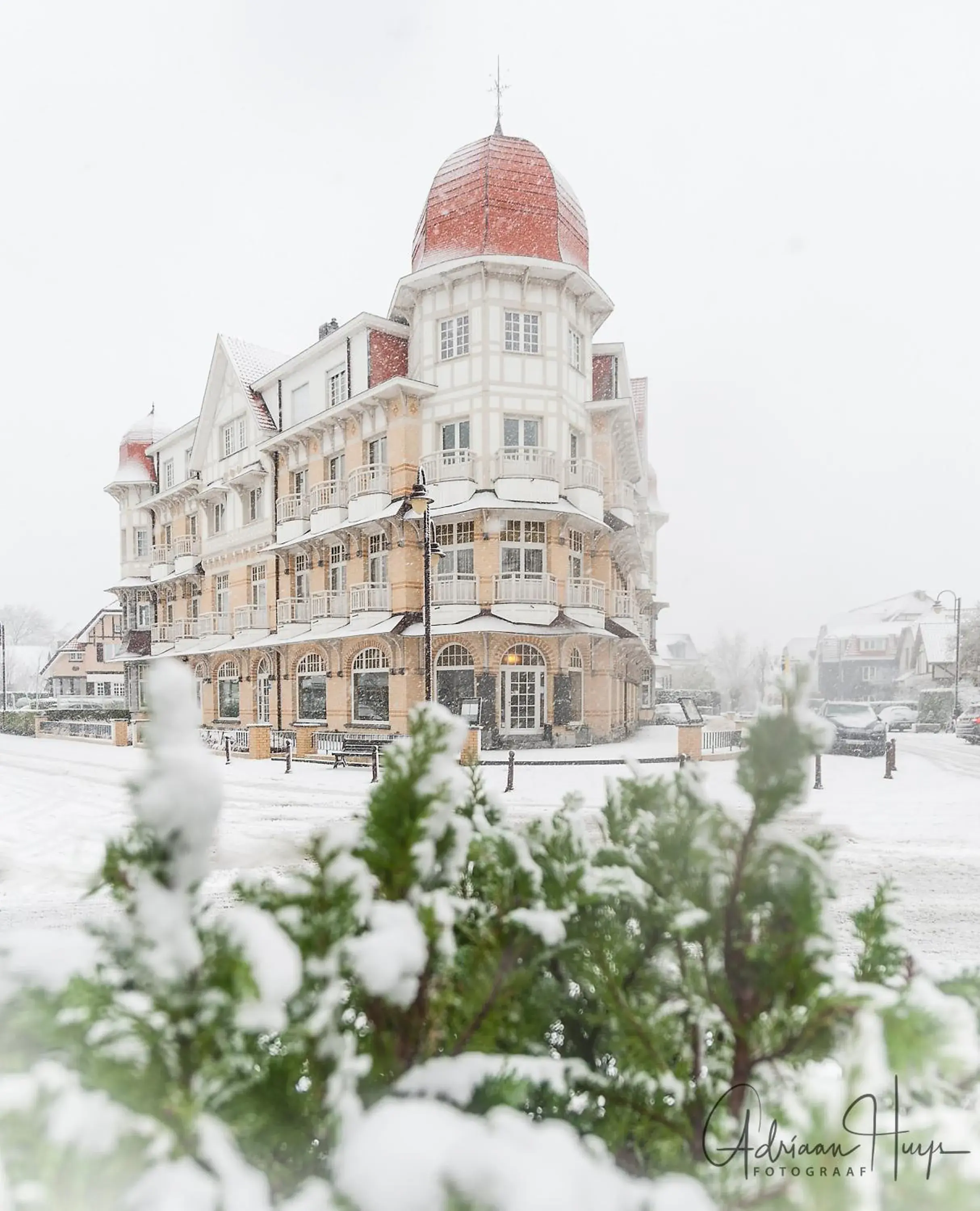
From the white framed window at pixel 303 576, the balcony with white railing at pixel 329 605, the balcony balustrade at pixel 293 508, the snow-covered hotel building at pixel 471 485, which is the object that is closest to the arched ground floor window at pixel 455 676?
the snow-covered hotel building at pixel 471 485

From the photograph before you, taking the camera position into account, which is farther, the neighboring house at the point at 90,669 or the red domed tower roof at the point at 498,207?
the neighboring house at the point at 90,669

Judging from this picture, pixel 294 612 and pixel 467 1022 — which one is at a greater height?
pixel 294 612

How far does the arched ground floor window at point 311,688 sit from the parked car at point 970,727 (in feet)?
78.1

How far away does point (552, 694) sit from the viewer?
20422mm

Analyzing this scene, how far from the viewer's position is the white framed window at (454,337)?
68.5 ft

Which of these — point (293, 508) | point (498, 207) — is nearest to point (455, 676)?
point (293, 508)

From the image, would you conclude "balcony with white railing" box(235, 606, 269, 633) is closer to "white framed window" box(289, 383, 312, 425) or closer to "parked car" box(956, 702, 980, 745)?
"white framed window" box(289, 383, 312, 425)

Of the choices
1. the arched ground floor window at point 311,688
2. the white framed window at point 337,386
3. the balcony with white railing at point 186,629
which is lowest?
the arched ground floor window at point 311,688

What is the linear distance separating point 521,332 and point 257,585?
46.4ft

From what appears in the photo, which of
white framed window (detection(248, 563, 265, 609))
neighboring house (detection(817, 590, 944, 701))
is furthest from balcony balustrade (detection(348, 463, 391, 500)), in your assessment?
neighboring house (detection(817, 590, 944, 701))

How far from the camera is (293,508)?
82.2 ft

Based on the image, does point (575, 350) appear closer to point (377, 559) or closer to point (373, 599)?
point (377, 559)

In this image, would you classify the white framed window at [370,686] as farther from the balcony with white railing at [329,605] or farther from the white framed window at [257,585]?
the white framed window at [257,585]

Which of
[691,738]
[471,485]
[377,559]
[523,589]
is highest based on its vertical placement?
[471,485]
